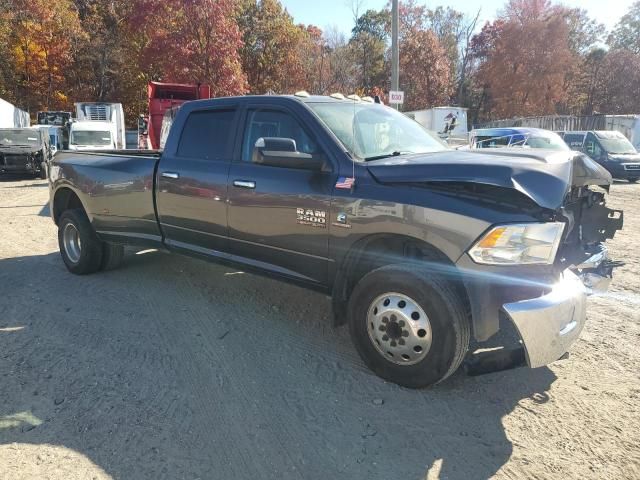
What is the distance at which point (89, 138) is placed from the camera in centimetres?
1847

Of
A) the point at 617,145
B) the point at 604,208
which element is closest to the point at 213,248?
the point at 604,208

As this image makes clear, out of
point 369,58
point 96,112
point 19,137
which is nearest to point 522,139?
point 19,137

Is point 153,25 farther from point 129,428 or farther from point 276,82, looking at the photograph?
point 129,428

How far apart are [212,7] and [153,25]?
3.17m

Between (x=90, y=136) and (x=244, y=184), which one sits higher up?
(x=90, y=136)

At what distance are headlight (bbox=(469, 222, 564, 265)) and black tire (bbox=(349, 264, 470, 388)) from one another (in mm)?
340

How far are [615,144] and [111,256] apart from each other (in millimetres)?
19356

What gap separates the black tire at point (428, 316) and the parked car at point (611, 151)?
17951mm

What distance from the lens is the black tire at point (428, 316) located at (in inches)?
123

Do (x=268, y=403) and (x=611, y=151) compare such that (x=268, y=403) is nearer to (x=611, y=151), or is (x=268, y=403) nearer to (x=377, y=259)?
(x=377, y=259)

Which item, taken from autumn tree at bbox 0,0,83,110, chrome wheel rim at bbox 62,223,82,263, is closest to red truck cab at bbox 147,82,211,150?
chrome wheel rim at bbox 62,223,82,263

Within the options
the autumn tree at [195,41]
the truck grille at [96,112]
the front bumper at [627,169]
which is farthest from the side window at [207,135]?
the truck grille at [96,112]

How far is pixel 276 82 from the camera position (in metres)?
37.3

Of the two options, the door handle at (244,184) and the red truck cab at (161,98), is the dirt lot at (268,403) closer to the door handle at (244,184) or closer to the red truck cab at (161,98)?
the door handle at (244,184)
